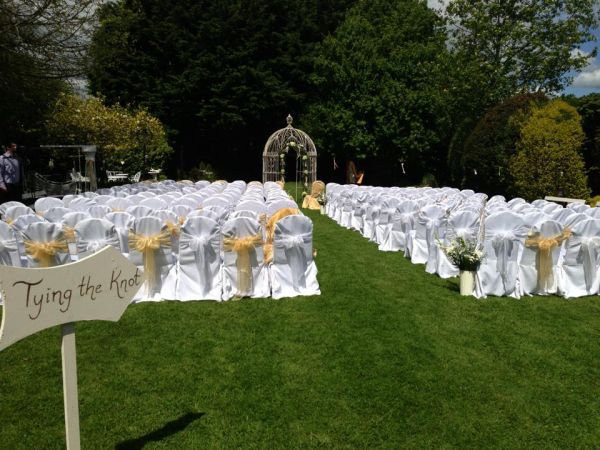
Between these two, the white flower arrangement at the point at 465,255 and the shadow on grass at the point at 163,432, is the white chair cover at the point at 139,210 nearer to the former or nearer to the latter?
the white flower arrangement at the point at 465,255

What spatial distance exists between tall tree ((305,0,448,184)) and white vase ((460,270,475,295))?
79.3 ft

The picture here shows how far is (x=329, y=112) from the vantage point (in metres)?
31.7

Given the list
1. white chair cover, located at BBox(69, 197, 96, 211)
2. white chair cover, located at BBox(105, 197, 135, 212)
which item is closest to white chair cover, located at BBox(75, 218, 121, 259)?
white chair cover, located at BBox(69, 197, 96, 211)

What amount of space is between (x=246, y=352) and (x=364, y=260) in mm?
5304

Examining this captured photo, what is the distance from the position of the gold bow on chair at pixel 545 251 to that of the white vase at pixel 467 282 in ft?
3.09

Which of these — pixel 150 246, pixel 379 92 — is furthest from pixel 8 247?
pixel 379 92

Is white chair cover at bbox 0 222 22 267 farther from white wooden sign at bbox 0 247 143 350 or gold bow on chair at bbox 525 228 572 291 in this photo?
gold bow on chair at bbox 525 228 572 291

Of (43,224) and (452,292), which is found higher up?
(43,224)

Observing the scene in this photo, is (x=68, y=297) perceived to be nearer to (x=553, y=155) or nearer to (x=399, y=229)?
(x=399, y=229)

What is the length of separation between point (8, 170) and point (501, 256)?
10851mm

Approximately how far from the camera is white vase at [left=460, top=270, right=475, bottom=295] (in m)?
7.54

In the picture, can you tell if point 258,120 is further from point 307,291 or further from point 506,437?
point 506,437

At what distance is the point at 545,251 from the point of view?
25.0ft

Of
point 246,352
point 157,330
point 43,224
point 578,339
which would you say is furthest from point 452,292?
point 43,224
